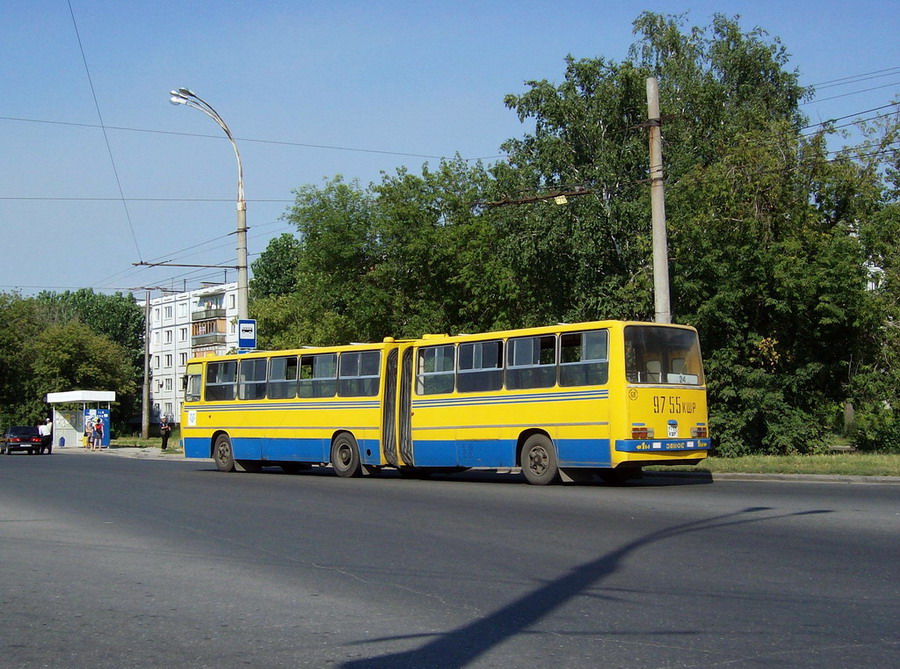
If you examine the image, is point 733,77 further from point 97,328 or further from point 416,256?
point 97,328

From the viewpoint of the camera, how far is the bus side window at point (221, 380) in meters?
27.8

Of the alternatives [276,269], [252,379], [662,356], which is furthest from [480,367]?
[276,269]

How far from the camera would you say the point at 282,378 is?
86.3 feet

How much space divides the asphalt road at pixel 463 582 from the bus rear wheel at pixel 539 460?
3.23 metres

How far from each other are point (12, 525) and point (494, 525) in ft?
22.0

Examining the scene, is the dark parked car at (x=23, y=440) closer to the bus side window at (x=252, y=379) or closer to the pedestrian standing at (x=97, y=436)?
the pedestrian standing at (x=97, y=436)

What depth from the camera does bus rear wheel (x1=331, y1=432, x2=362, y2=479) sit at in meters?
24.1

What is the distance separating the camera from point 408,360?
23.2 meters

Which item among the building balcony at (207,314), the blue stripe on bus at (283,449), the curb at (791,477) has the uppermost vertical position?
the building balcony at (207,314)

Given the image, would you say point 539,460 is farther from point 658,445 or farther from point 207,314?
point 207,314

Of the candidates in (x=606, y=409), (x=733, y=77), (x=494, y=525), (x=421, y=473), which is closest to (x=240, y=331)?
(x=421, y=473)

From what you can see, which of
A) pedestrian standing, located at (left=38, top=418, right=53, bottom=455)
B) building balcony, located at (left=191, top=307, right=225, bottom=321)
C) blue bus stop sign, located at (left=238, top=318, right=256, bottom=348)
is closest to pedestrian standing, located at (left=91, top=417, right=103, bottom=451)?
pedestrian standing, located at (left=38, top=418, right=53, bottom=455)

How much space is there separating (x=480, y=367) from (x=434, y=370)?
57.0 inches

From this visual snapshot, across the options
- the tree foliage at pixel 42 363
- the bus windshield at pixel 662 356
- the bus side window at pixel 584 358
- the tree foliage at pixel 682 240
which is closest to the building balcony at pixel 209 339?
the tree foliage at pixel 42 363
